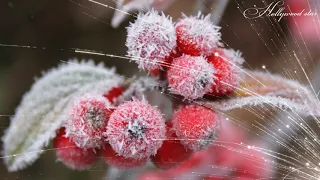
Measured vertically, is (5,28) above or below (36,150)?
above

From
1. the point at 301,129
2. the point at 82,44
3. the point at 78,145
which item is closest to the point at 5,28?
the point at 82,44

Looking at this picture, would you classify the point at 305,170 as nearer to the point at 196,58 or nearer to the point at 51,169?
the point at 196,58

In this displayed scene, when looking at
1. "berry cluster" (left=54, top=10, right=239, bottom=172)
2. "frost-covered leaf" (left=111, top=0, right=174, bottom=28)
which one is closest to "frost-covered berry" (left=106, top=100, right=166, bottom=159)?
"berry cluster" (left=54, top=10, right=239, bottom=172)

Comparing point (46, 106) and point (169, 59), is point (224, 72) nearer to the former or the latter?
point (169, 59)

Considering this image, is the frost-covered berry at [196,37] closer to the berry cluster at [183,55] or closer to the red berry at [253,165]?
the berry cluster at [183,55]

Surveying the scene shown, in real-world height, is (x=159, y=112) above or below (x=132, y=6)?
below

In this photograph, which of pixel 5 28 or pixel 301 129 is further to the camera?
pixel 5 28

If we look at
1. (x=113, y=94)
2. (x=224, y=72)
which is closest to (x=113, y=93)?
(x=113, y=94)
